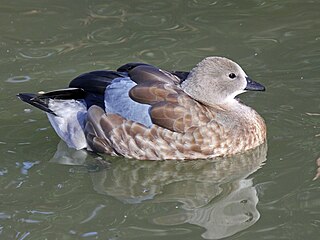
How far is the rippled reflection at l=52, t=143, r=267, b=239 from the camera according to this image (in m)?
6.82

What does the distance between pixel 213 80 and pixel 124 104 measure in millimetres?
831

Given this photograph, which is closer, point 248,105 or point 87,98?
point 87,98

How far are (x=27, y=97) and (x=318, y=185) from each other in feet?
9.28

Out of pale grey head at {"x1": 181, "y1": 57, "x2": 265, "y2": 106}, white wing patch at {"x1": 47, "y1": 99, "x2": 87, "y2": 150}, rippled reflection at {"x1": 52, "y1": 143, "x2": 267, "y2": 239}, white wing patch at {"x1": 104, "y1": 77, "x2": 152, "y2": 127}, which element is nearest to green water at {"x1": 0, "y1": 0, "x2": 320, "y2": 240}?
rippled reflection at {"x1": 52, "y1": 143, "x2": 267, "y2": 239}

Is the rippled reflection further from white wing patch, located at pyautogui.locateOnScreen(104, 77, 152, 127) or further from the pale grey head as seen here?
the pale grey head

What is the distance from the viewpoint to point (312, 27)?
10.6m

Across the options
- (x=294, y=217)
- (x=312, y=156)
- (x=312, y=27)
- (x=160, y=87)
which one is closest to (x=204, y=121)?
(x=160, y=87)

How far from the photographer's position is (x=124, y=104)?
807 centimetres

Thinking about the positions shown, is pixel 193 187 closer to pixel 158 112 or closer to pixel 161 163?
pixel 161 163

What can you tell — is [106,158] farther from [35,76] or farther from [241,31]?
[241,31]

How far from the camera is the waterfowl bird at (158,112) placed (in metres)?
7.95

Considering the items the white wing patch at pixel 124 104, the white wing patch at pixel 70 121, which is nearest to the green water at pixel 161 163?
the white wing patch at pixel 70 121

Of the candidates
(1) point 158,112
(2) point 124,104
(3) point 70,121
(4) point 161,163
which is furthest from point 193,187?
(3) point 70,121

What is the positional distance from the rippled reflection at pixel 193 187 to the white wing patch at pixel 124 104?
15.8 inches
